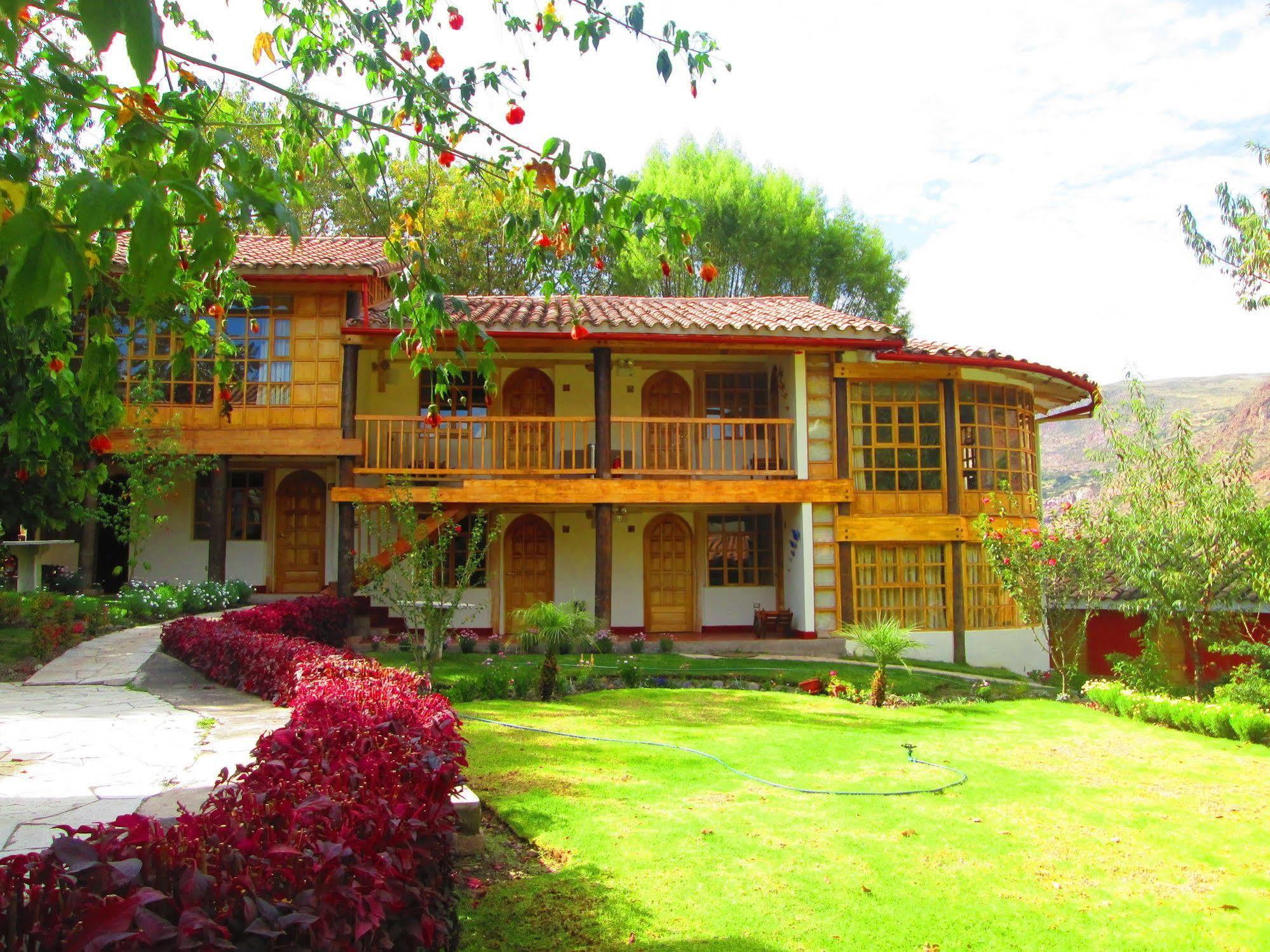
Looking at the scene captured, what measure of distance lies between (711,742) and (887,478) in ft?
28.1

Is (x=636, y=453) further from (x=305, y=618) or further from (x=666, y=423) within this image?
(x=305, y=618)

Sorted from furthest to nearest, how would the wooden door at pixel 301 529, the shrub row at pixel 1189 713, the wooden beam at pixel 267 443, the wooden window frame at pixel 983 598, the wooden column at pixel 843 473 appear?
the wooden door at pixel 301 529 < the wooden window frame at pixel 983 598 < the wooden column at pixel 843 473 < the wooden beam at pixel 267 443 < the shrub row at pixel 1189 713

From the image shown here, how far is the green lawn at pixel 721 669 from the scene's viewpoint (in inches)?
452

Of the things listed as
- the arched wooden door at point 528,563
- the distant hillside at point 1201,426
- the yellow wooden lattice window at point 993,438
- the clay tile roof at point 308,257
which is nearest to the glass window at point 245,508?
the clay tile roof at point 308,257

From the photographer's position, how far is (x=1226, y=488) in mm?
10391

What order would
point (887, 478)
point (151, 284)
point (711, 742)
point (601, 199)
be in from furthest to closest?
point (887, 478) < point (711, 742) < point (601, 199) < point (151, 284)

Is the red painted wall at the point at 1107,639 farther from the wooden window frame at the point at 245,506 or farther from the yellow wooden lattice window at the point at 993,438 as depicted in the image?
the wooden window frame at the point at 245,506

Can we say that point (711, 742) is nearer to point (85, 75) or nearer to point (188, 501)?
point (85, 75)

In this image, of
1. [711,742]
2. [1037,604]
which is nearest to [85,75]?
[711,742]

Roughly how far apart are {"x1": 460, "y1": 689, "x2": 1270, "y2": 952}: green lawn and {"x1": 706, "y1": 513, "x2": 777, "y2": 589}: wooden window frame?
315 inches

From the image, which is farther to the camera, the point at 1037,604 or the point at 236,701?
the point at 1037,604

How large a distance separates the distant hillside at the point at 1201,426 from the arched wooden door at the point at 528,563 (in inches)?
778

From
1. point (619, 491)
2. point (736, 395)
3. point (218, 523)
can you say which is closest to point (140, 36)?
point (619, 491)

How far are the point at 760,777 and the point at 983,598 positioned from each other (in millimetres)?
10246
